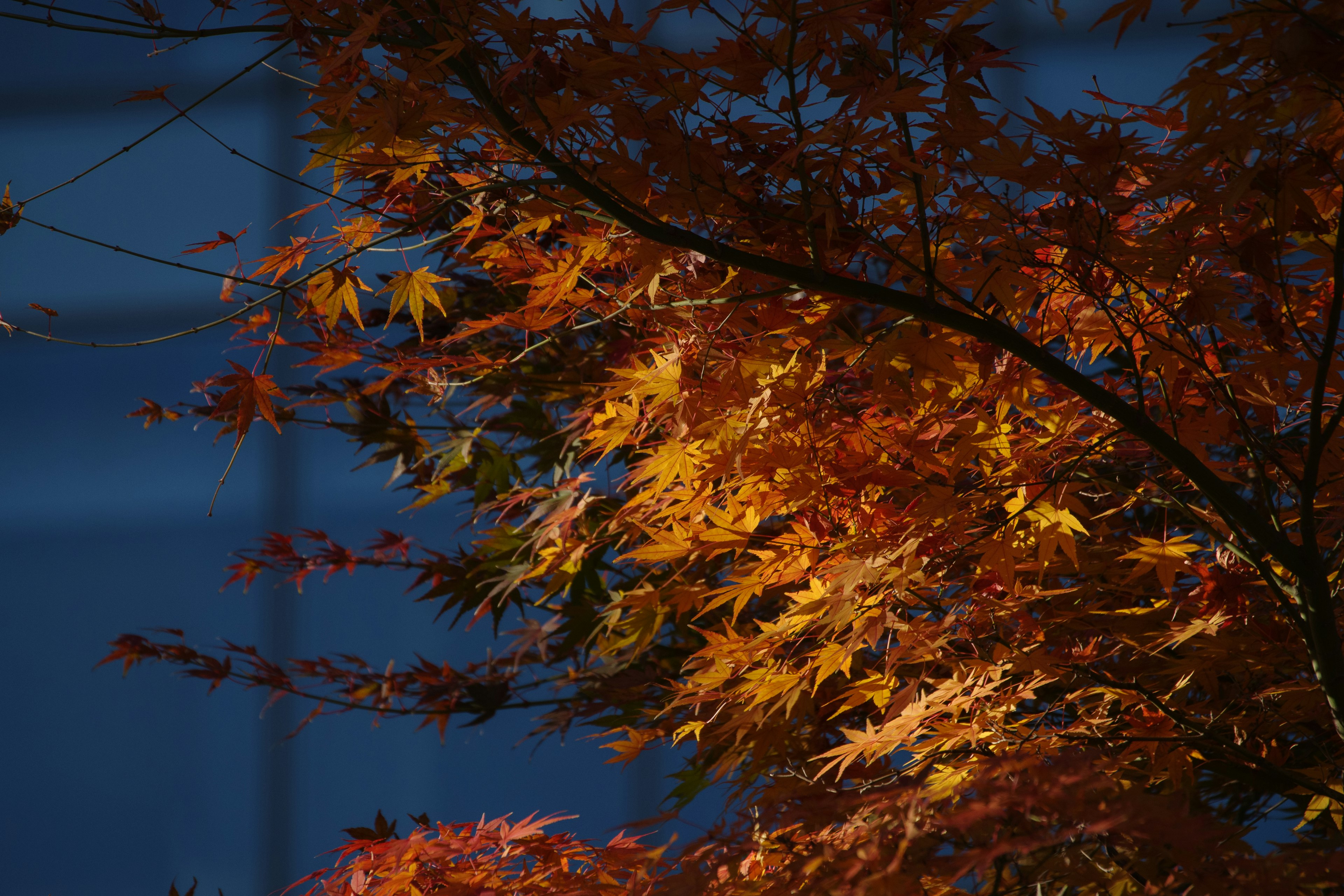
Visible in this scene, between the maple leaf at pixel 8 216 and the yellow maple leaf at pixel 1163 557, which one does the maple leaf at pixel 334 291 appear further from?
the yellow maple leaf at pixel 1163 557

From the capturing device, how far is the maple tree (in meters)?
0.60

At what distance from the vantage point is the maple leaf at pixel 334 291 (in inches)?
29.6

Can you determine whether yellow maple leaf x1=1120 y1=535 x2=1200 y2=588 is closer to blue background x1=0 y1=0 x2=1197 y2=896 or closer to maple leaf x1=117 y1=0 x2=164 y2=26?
maple leaf x1=117 y1=0 x2=164 y2=26

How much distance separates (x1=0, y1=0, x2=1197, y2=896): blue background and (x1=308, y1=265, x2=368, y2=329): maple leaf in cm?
171

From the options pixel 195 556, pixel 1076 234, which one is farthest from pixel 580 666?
pixel 195 556

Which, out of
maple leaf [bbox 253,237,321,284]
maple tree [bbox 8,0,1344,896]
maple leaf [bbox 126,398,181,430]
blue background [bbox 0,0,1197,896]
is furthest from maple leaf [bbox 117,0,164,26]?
blue background [bbox 0,0,1197,896]

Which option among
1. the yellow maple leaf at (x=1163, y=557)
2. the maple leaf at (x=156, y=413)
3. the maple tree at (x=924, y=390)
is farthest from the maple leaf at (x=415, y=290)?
the maple leaf at (x=156, y=413)

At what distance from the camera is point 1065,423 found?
76cm

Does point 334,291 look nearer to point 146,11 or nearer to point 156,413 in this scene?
point 146,11

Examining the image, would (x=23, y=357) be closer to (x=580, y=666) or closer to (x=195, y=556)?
(x=195, y=556)

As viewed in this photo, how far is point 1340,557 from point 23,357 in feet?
9.74

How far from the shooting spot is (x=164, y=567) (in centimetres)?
252

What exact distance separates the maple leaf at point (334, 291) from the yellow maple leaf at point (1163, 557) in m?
0.67

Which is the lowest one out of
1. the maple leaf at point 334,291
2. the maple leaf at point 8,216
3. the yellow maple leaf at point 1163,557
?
the yellow maple leaf at point 1163,557
